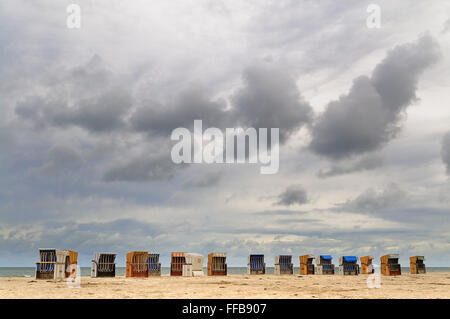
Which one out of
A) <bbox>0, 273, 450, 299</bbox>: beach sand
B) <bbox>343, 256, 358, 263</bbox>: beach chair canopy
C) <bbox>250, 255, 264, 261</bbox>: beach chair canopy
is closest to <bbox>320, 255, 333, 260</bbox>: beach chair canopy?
<bbox>343, 256, 358, 263</bbox>: beach chair canopy

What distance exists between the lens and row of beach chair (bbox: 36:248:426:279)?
122 feet

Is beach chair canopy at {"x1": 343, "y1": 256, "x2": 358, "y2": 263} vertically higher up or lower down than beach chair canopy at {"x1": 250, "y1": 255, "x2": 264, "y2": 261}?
lower down

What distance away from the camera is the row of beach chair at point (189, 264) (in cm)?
3716

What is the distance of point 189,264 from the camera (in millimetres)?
49688

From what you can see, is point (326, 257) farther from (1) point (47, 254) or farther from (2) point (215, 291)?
(2) point (215, 291)

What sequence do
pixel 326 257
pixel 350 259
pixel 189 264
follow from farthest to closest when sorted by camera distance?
1. pixel 326 257
2. pixel 350 259
3. pixel 189 264

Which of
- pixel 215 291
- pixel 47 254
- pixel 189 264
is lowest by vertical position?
pixel 189 264

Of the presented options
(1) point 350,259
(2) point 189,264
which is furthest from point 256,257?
(1) point 350,259

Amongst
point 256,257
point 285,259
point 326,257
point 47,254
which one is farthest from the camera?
point 326,257

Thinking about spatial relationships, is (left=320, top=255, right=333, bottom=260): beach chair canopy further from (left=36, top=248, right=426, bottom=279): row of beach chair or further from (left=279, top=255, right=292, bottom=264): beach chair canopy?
(left=279, top=255, right=292, bottom=264): beach chair canopy
